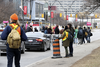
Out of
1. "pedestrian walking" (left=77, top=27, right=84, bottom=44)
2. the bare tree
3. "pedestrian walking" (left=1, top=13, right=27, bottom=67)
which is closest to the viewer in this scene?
"pedestrian walking" (left=1, top=13, right=27, bottom=67)

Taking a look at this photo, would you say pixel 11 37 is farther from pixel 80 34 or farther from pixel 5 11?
pixel 5 11

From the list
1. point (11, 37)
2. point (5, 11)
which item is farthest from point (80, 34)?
point (5, 11)

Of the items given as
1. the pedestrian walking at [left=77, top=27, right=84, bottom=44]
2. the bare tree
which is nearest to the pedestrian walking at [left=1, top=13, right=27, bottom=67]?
the pedestrian walking at [left=77, top=27, right=84, bottom=44]

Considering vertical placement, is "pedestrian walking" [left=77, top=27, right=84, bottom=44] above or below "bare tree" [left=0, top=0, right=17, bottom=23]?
below

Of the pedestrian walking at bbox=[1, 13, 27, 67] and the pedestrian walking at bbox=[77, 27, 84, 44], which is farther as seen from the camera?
the pedestrian walking at bbox=[77, 27, 84, 44]

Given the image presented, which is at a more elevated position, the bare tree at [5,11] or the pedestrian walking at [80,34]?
the bare tree at [5,11]

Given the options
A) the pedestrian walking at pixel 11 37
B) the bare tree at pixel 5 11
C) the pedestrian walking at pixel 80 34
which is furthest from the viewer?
the bare tree at pixel 5 11

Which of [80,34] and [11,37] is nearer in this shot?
[11,37]

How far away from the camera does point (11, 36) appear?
7.61 meters

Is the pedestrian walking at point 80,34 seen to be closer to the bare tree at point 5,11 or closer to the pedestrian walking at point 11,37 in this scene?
the pedestrian walking at point 11,37

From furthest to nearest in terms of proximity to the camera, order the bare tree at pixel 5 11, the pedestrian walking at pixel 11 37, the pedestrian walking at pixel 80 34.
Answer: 1. the bare tree at pixel 5 11
2. the pedestrian walking at pixel 80 34
3. the pedestrian walking at pixel 11 37

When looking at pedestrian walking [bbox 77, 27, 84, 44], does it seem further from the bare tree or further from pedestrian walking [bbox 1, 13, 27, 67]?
the bare tree

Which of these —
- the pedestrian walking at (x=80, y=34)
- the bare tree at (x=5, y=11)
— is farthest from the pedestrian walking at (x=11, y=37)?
A: the bare tree at (x=5, y=11)

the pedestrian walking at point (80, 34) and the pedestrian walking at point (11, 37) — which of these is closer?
the pedestrian walking at point (11, 37)
